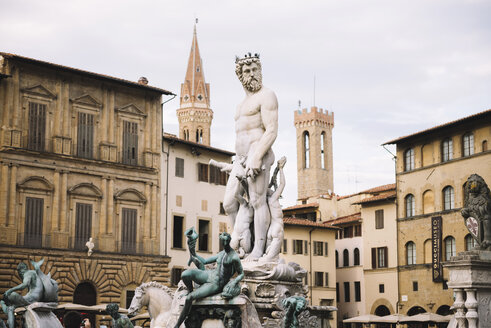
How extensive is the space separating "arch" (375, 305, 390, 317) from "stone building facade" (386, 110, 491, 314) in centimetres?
321

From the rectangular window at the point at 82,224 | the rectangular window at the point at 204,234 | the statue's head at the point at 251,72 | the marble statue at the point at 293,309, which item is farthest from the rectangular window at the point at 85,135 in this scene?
the marble statue at the point at 293,309

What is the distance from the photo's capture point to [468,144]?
52750 mm

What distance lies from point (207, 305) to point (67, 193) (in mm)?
38266

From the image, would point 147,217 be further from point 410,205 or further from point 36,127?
point 410,205

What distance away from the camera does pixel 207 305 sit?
824cm

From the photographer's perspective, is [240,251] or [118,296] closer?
[240,251]

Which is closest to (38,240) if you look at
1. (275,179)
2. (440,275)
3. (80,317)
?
(80,317)

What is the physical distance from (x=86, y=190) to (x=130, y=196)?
125 inches

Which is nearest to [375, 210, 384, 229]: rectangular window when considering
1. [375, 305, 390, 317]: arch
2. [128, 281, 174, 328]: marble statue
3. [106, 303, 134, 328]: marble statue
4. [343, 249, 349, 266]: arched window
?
[343, 249, 349, 266]: arched window

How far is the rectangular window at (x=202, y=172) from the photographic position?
53.0m

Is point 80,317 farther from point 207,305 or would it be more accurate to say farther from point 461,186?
point 207,305

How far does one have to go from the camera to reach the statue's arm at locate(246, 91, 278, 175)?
1234cm

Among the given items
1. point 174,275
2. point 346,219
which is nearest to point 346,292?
point 346,219

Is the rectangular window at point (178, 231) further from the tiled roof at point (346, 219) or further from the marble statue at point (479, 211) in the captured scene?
the marble statue at point (479, 211)
